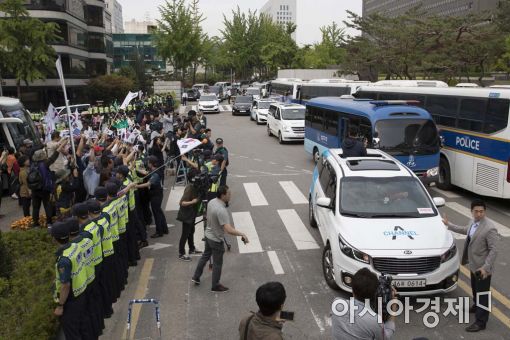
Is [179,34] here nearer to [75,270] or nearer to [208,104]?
[208,104]

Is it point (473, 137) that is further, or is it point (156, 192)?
point (473, 137)

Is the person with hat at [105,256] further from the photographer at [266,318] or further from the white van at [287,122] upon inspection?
the white van at [287,122]

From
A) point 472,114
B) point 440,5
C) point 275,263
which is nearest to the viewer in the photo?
point 275,263

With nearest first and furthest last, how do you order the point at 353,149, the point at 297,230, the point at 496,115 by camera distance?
1. the point at 353,149
2. the point at 297,230
3. the point at 496,115

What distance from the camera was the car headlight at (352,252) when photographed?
7.17 meters

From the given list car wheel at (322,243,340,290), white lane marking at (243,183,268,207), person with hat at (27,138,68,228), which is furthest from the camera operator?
white lane marking at (243,183,268,207)

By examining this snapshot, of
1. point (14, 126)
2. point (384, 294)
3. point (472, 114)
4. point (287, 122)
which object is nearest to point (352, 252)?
point (384, 294)

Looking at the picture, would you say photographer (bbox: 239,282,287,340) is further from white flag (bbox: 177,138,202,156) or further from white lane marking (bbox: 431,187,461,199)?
white lane marking (bbox: 431,187,461,199)

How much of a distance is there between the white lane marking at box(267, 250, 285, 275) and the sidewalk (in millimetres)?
6410

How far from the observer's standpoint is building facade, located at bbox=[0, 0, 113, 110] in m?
45.1

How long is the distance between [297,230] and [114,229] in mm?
4975

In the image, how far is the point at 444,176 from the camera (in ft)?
49.8

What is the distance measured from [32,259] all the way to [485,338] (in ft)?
24.5

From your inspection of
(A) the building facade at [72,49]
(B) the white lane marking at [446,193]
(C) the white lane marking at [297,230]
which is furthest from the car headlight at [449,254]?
(A) the building facade at [72,49]
